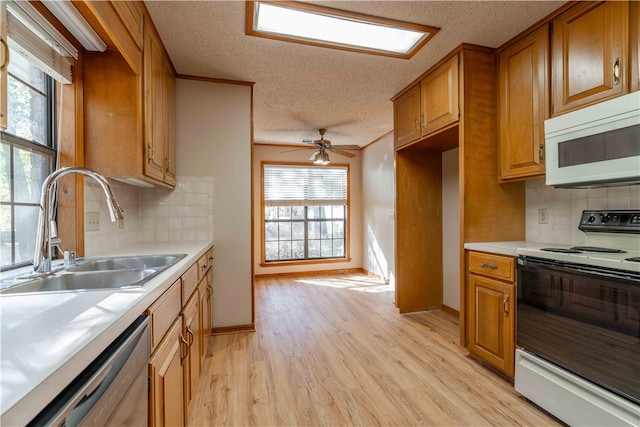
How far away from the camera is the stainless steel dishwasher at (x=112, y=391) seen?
0.52m

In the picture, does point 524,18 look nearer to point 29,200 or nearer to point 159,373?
point 159,373

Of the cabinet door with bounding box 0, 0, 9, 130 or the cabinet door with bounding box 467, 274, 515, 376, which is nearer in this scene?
the cabinet door with bounding box 0, 0, 9, 130

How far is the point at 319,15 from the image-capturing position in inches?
75.2

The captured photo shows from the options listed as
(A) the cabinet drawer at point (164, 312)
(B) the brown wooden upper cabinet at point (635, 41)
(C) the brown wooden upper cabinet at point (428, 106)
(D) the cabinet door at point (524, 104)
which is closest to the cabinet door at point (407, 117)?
(C) the brown wooden upper cabinet at point (428, 106)

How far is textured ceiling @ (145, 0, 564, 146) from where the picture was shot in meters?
1.85

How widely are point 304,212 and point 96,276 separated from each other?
439 cm

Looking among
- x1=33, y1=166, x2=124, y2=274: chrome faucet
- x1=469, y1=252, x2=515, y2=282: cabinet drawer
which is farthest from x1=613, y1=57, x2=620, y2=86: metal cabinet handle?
x1=33, y1=166, x2=124, y2=274: chrome faucet

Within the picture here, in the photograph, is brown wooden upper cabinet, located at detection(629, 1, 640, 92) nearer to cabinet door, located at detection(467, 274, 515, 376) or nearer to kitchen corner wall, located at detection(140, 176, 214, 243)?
cabinet door, located at detection(467, 274, 515, 376)

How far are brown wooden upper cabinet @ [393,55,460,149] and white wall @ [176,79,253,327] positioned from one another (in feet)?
5.14

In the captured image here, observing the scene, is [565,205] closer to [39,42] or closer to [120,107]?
[120,107]

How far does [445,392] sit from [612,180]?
1.52 m

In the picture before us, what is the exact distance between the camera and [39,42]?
1.38 m

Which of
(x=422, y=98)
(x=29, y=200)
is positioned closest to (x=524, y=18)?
(x=422, y=98)

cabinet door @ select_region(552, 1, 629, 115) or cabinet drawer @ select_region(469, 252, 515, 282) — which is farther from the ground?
cabinet door @ select_region(552, 1, 629, 115)
